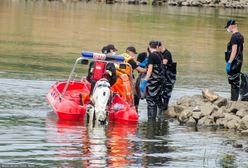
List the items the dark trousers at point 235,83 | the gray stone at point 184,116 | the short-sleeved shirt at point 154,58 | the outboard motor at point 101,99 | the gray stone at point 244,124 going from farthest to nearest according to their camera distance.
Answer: the dark trousers at point 235,83, the gray stone at point 184,116, the short-sleeved shirt at point 154,58, the gray stone at point 244,124, the outboard motor at point 101,99

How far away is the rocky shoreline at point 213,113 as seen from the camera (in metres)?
18.8

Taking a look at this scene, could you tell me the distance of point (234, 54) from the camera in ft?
65.9

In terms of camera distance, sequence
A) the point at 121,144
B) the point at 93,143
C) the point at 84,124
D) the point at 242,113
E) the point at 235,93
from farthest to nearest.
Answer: the point at 235,93
the point at 242,113
the point at 84,124
the point at 121,144
the point at 93,143

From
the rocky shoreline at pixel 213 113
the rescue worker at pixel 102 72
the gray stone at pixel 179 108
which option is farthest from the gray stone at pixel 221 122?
the rescue worker at pixel 102 72

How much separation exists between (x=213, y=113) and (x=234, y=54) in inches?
61.7

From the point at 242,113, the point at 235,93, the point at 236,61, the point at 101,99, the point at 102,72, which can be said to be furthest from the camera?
the point at 235,93

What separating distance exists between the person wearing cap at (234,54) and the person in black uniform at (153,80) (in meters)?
1.80

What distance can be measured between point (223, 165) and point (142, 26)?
44012 millimetres

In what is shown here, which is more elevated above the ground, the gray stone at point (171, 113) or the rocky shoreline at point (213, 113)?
the rocky shoreline at point (213, 113)

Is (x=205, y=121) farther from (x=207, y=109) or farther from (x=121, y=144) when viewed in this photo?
(x=121, y=144)

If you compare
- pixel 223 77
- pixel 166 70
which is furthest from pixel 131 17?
pixel 166 70

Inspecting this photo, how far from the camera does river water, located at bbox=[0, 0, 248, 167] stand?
14.1m

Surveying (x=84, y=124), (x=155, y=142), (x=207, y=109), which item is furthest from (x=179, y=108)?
(x=155, y=142)

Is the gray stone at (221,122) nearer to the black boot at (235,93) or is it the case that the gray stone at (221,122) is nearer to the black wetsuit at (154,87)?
the black wetsuit at (154,87)
